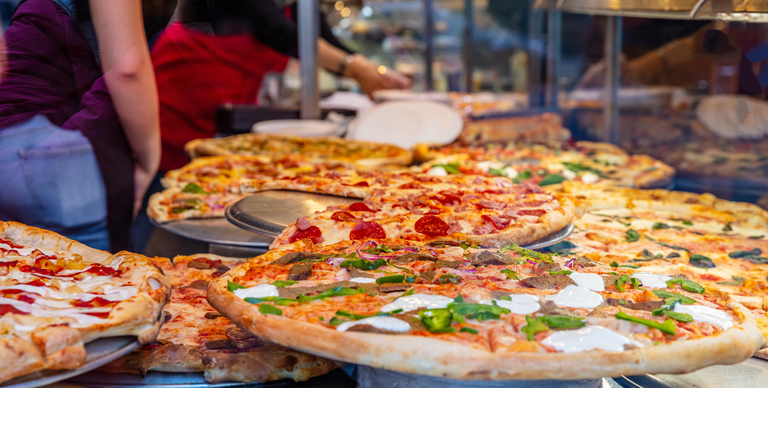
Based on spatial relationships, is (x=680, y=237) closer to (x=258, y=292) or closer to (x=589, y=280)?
(x=589, y=280)

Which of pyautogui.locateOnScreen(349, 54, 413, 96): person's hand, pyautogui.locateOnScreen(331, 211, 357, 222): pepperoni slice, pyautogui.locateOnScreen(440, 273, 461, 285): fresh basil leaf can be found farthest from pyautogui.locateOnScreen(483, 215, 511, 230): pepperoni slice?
pyautogui.locateOnScreen(349, 54, 413, 96): person's hand

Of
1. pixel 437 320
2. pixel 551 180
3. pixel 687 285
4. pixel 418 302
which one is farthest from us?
pixel 551 180

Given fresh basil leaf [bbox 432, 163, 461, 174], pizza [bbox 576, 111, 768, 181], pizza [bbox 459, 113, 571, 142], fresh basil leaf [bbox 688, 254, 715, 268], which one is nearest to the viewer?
fresh basil leaf [bbox 688, 254, 715, 268]

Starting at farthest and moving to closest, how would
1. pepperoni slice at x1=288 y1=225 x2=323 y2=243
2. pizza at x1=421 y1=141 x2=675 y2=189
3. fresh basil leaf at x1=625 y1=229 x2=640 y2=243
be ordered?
pizza at x1=421 y1=141 x2=675 y2=189, fresh basil leaf at x1=625 y1=229 x2=640 y2=243, pepperoni slice at x1=288 y1=225 x2=323 y2=243

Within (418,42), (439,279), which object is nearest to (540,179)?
(439,279)

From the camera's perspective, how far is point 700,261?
230cm

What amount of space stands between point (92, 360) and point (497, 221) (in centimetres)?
145

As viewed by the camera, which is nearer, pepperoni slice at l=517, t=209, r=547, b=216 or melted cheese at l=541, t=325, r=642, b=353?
melted cheese at l=541, t=325, r=642, b=353

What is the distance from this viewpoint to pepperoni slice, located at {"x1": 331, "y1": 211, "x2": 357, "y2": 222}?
2.14m

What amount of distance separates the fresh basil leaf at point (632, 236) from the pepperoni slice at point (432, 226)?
3.14 ft

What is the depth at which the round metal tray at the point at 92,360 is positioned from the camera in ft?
3.68

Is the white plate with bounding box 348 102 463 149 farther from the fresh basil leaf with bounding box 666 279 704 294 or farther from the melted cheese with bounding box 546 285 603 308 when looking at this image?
the melted cheese with bounding box 546 285 603 308

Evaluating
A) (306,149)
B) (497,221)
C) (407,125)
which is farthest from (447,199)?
(407,125)

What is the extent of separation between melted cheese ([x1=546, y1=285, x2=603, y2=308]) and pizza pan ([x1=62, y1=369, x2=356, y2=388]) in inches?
21.2
